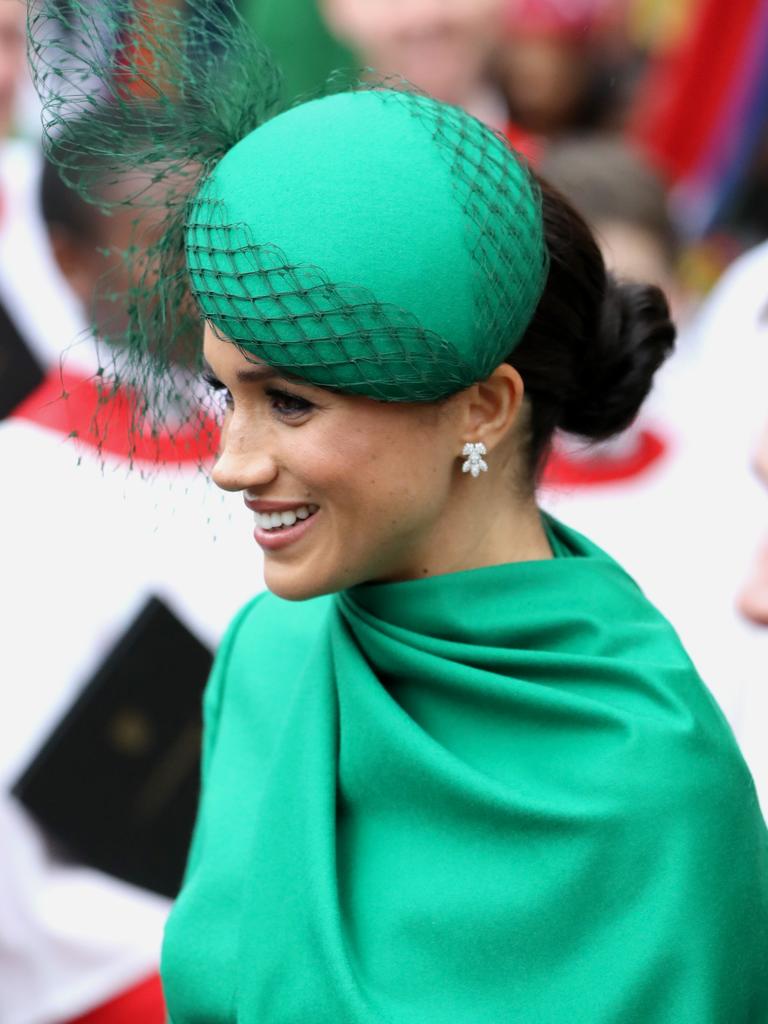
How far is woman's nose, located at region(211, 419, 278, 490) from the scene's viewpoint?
1666 millimetres

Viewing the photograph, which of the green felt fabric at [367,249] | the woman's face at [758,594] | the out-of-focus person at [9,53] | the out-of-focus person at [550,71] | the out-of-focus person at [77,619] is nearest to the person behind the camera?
the green felt fabric at [367,249]

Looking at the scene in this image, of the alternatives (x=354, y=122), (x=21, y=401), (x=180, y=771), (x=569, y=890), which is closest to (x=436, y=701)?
(x=569, y=890)

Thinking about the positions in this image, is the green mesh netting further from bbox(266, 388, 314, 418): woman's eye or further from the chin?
the chin

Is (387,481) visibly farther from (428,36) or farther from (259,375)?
(428,36)

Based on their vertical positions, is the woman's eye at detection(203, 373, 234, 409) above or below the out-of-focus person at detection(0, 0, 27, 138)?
above

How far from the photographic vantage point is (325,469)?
1.66 metres

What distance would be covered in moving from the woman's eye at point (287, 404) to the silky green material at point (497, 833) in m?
0.30

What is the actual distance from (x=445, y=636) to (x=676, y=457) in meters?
1.85

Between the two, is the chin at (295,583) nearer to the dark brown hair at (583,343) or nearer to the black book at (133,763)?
the dark brown hair at (583,343)

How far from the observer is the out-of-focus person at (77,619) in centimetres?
288

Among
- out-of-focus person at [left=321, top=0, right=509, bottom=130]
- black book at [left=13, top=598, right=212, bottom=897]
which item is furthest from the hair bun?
out-of-focus person at [left=321, top=0, right=509, bottom=130]

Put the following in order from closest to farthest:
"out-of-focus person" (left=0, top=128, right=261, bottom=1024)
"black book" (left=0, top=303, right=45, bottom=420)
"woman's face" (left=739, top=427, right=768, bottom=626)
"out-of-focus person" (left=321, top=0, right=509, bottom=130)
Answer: "woman's face" (left=739, top=427, right=768, bottom=626) → "out-of-focus person" (left=0, top=128, right=261, bottom=1024) → "black book" (left=0, top=303, right=45, bottom=420) → "out-of-focus person" (left=321, top=0, right=509, bottom=130)

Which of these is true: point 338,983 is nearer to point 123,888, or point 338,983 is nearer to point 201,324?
point 201,324

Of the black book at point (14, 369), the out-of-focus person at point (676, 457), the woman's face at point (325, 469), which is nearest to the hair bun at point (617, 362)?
the woman's face at point (325, 469)
